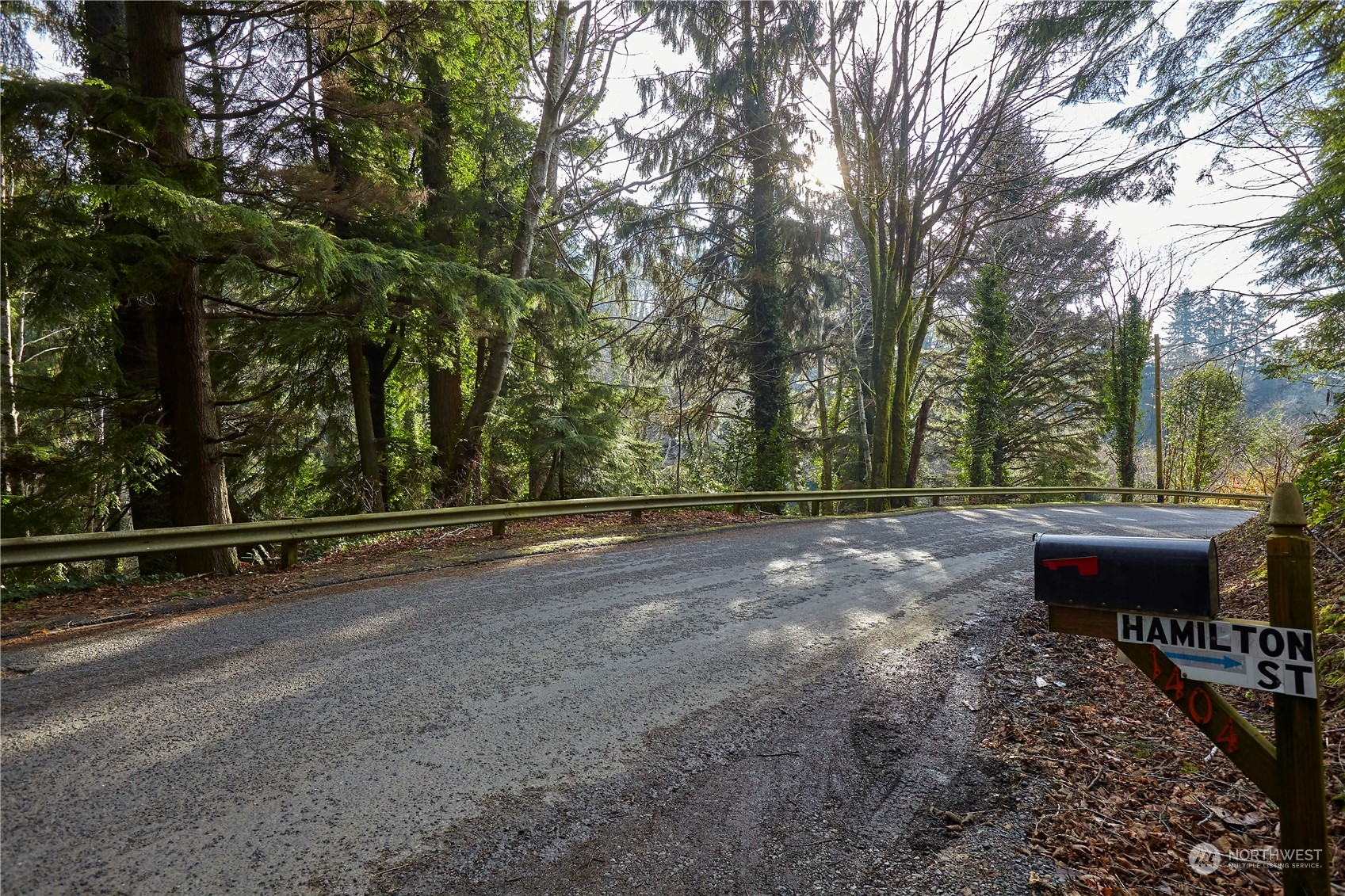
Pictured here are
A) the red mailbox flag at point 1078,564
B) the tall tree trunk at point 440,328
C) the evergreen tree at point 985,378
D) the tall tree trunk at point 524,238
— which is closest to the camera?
the red mailbox flag at point 1078,564

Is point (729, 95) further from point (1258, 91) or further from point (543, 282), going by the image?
point (1258, 91)

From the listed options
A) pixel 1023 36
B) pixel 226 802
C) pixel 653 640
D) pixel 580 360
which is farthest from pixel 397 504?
pixel 1023 36

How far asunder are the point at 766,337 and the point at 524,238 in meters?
7.53

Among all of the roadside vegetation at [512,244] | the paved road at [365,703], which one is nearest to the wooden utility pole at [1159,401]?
the roadside vegetation at [512,244]

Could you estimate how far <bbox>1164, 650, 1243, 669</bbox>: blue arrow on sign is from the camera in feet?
6.12

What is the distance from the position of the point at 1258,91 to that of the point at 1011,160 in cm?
937

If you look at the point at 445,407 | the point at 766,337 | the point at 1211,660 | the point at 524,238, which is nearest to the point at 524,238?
the point at 524,238

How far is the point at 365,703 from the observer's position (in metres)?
3.39

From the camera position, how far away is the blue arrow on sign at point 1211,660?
186 centimetres

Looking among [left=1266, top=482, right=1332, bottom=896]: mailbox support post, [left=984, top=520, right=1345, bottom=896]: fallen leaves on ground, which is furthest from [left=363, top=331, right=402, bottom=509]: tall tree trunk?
[left=1266, top=482, right=1332, bottom=896]: mailbox support post

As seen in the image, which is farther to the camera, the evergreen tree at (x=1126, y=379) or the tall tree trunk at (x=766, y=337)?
the evergreen tree at (x=1126, y=379)
